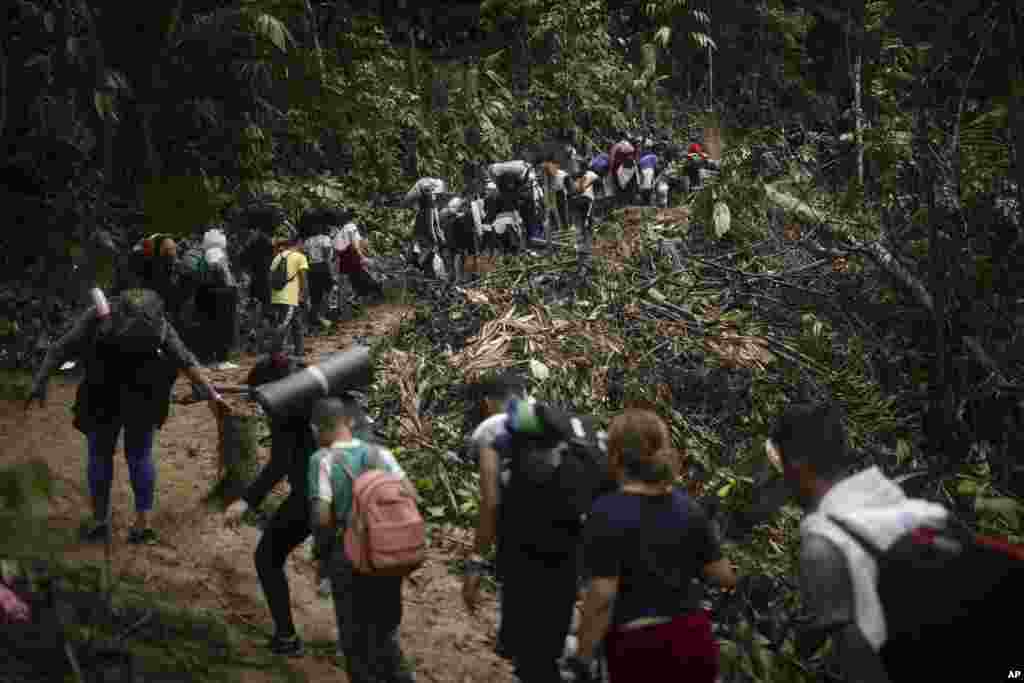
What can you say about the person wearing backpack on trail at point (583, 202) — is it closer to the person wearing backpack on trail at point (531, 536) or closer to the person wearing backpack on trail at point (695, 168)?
the person wearing backpack on trail at point (695, 168)

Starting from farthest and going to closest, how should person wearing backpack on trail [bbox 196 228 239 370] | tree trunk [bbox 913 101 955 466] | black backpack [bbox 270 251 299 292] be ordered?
black backpack [bbox 270 251 299 292] < person wearing backpack on trail [bbox 196 228 239 370] < tree trunk [bbox 913 101 955 466]

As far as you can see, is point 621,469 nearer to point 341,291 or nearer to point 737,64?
point 341,291

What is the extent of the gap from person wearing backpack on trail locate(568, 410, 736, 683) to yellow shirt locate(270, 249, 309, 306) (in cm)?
707

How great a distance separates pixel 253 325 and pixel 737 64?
2257 cm

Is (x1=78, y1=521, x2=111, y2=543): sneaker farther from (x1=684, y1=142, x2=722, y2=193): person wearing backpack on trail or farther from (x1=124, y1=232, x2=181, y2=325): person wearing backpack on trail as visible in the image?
(x1=684, y1=142, x2=722, y2=193): person wearing backpack on trail

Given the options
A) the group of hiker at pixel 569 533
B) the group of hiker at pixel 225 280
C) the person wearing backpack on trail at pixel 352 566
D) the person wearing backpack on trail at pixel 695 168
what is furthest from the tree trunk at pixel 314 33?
the person wearing backpack on trail at pixel 352 566

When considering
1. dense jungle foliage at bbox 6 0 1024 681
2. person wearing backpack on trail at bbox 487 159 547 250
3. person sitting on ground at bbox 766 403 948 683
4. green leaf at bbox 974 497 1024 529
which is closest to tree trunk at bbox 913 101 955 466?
dense jungle foliage at bbox 6 0 1024 681

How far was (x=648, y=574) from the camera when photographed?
358 cm

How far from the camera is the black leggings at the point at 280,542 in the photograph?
512cm

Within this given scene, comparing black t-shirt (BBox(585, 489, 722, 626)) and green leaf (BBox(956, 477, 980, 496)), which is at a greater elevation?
black t-shirt (BBox(585, 489, 722, 626))

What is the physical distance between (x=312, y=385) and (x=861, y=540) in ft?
8.78

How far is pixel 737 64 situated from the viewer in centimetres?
3058

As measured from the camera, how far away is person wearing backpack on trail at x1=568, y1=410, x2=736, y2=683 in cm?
356

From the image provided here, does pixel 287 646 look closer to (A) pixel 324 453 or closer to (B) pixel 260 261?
(A) pixel 324 453
